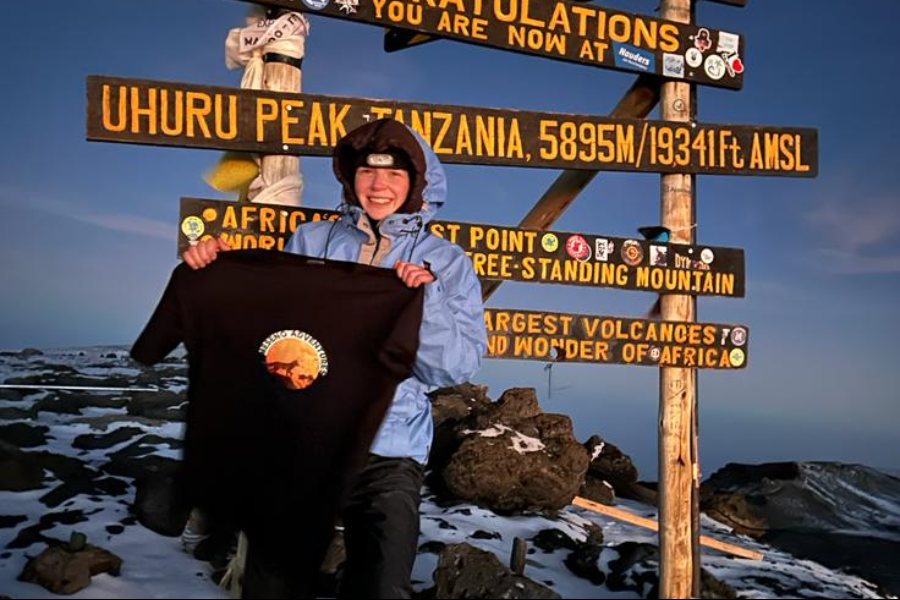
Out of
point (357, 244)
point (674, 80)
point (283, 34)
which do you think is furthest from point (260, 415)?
point (674, 80)

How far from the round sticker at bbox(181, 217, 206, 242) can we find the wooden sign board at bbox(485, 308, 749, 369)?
6.51 ft

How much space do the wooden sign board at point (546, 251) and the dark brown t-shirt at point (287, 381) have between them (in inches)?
56.2

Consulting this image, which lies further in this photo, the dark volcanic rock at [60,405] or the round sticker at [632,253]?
the dark volcanic rock at [60,405]

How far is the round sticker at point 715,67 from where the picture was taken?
5.72 m

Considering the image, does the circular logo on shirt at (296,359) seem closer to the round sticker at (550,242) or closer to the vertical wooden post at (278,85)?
the vertical wooden post at (278,85)

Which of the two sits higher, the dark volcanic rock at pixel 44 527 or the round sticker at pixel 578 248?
the round sticker at pixel 578 248

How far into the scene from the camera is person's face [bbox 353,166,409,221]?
352cm

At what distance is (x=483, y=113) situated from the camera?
5.05 m

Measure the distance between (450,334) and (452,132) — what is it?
A: 2291 mm

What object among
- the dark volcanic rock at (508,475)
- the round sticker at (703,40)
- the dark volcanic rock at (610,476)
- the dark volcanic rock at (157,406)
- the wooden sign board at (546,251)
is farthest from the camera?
the dark volcanic rock at (157,406)

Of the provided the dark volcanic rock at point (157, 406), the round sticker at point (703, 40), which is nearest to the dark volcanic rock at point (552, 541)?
the round sticker at point (703, 40)

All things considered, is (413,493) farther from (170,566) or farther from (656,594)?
(656,594)

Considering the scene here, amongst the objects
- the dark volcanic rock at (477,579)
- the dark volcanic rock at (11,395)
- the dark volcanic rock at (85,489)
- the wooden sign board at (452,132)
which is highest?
the wooden sign board at (452,132)

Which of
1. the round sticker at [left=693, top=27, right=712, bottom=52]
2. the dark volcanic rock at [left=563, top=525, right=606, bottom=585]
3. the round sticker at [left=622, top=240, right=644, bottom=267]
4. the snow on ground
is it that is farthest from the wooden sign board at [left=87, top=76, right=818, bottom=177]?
the dark volcanic rock at [left=563, top=525, right=606, bottom=585]
